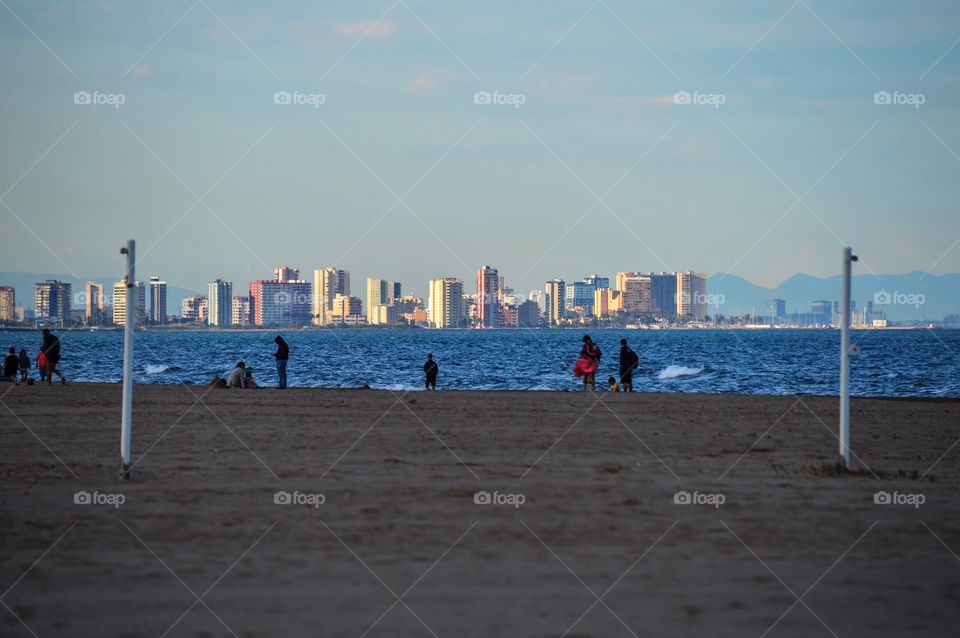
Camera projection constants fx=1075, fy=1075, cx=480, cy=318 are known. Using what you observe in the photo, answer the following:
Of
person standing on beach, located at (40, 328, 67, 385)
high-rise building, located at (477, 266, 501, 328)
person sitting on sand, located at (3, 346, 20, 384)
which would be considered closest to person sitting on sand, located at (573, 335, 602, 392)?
person standing on beach, located at (40, 328, 67, 385)

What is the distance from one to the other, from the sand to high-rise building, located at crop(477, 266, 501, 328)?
166415 millimetres

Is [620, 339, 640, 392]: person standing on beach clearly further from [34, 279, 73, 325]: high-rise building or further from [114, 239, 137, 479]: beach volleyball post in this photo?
[34, 279, 73, 325]: high-rise building

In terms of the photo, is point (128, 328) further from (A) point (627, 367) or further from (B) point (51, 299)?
(B) point (51, 299)

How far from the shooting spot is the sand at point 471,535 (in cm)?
705

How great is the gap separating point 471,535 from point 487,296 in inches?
7158

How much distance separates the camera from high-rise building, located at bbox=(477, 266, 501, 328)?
186 m

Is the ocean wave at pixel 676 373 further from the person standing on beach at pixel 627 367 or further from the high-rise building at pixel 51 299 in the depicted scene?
the high-rise building at pixel 51 299

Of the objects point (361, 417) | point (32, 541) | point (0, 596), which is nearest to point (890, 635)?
point (0, 596)

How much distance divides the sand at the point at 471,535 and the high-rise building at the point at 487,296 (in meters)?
166

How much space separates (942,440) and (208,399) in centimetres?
1629

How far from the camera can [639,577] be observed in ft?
26.2

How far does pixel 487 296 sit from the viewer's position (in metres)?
191

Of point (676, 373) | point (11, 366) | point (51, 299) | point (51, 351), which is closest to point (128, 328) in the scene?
point (51, 351)

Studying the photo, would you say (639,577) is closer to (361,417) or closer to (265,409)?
(361,417)
